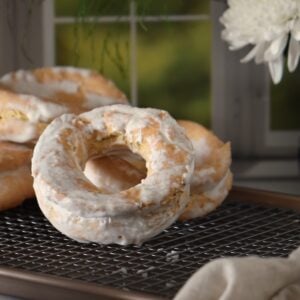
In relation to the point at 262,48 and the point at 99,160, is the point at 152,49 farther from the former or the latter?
the point at 99,160


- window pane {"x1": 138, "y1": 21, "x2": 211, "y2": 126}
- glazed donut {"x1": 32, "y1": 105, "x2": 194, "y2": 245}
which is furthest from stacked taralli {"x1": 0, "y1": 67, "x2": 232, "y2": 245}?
window pane {"x1": 138, "y1": 21, "x2": 211, "y2": 126}

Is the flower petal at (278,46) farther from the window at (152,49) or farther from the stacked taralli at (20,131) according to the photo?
the window at (152,49)

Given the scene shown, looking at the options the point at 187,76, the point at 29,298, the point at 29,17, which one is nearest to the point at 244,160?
the point at 187,76

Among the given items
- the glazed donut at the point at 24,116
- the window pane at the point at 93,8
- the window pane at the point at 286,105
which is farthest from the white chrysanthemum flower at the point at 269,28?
the window pane at the point at 286,105

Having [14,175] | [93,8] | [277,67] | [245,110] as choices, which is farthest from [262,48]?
[245,110]

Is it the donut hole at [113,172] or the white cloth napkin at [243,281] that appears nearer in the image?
the white cloth napkin at [243,281]

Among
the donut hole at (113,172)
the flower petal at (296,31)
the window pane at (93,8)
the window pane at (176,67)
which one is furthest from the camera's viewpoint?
the window pane at (176,67)
